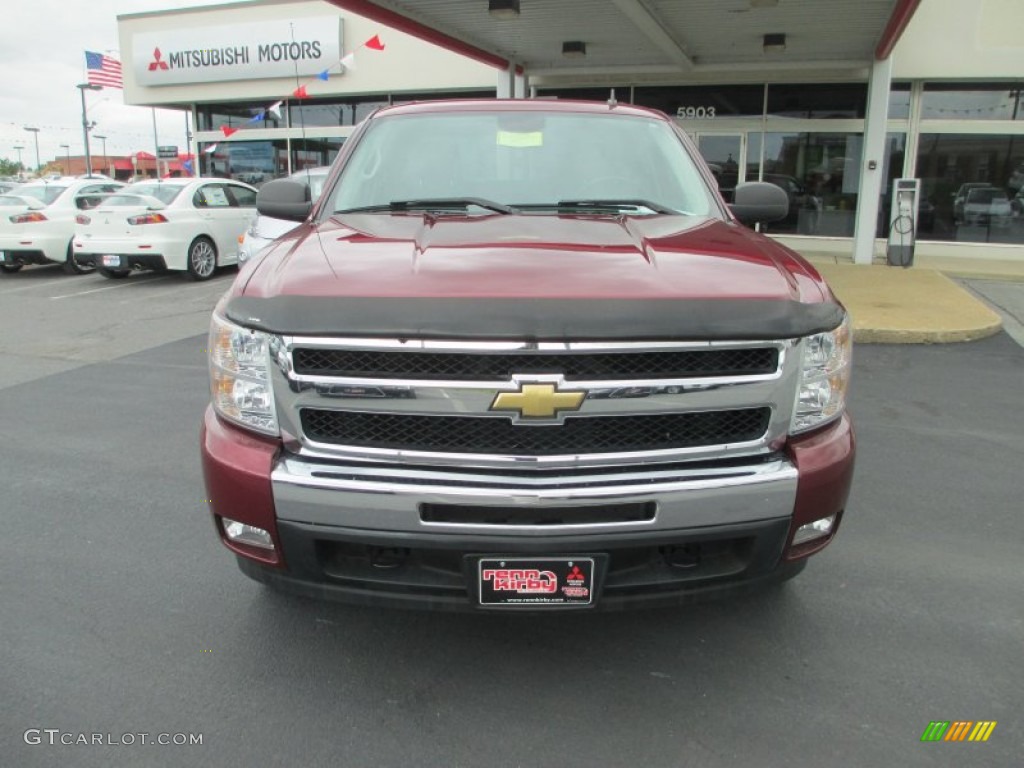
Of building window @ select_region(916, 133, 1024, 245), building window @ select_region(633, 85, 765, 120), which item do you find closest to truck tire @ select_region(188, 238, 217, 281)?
building window @ select_region(633, 85, 765, 120)

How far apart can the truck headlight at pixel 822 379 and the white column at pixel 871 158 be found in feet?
42.9

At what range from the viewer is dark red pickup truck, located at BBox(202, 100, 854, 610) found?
85.8 inches

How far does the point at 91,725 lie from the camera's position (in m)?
2.41

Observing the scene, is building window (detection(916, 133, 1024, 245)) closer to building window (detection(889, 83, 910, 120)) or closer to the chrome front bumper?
building window (detection(889, 83, 910, 120))

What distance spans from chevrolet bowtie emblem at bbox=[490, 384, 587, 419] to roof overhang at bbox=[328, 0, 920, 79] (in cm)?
981

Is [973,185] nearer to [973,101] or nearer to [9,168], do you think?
[973,101]

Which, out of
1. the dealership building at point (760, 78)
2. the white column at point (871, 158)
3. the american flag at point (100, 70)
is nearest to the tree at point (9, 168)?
the american flag at point (100, 70)

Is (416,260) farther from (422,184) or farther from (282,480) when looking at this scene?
(422,184)

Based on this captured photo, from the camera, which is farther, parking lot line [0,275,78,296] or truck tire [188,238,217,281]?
truck tire [188,238,217,281]

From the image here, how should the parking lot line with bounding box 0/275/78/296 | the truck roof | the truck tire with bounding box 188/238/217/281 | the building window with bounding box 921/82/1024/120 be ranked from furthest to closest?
the building window with bounding box 921/82/1024/120, the truck tire with bounding box 188/238/217/281, the parking lot line with bounding box 0/275/78/296, the truck roof

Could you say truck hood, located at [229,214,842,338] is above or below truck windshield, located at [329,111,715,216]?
below

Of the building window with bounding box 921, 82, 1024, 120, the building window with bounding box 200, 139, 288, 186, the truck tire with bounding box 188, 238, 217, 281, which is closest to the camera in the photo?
the truck tire with bounding box 188, 238, 217, 281

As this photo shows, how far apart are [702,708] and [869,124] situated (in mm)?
13749

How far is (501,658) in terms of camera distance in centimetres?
275
